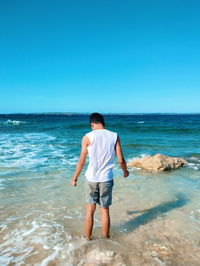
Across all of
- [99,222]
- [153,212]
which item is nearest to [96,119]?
[99,222]

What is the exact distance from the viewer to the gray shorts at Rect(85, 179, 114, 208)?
11.6 feet

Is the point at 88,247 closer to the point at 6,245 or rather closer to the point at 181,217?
the point at 6,245

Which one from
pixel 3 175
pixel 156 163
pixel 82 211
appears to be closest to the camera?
pixel 82 211

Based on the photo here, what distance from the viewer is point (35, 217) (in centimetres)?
461

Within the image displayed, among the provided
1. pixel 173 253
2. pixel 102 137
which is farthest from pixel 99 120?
pixel 173 253

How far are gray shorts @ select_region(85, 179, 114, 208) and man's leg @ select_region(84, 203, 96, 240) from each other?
0.28 feet

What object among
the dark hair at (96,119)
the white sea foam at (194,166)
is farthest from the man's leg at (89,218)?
the white sea foam at (194,166)

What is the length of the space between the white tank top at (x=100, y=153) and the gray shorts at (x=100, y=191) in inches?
2.5

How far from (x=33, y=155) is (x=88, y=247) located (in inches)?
322

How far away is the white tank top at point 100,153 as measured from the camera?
3465 mm

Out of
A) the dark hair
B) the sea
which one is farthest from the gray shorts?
the dark hair

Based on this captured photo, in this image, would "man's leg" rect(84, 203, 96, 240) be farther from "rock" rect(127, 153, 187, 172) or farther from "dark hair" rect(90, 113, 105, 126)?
"rock" rect(127, 153, 187, 172)

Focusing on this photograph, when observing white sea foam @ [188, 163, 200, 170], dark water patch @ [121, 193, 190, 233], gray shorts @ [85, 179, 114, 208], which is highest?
gray shorts @ [85, 179, 114, 208]

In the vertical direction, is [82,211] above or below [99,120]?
below
